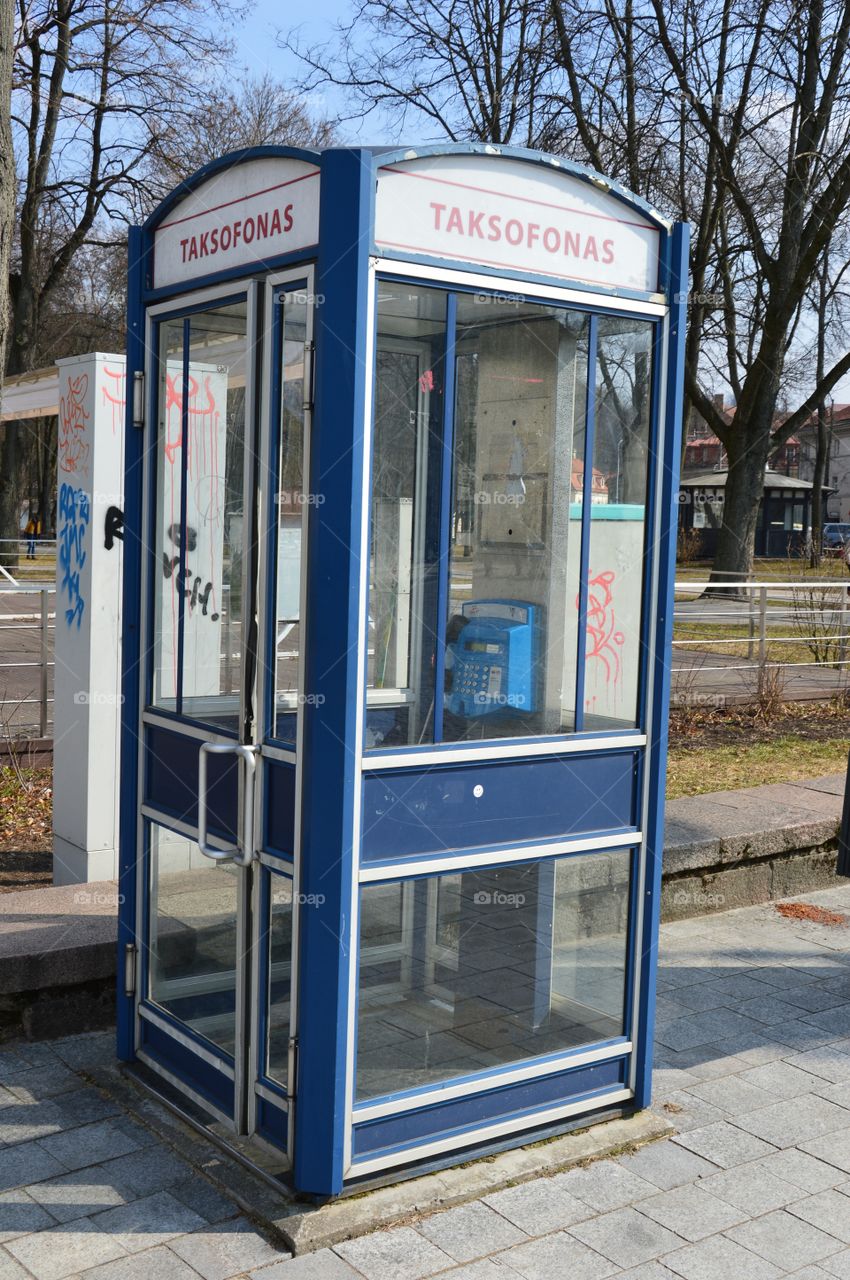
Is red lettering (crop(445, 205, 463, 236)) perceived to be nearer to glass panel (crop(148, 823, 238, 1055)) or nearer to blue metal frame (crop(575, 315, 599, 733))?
blue metal frame (crop(575, 315, 599, 733))

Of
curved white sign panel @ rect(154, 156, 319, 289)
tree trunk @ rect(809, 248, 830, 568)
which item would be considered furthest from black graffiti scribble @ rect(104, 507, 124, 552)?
tree trunk @ rect(809, 248, 830, 568)

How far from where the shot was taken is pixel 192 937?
3994 millimetres

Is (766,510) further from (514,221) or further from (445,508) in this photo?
(445,508)

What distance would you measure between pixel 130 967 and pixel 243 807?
37.2 inches

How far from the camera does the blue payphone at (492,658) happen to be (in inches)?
145

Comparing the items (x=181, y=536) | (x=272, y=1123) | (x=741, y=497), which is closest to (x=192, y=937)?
(x=272, y=1123)

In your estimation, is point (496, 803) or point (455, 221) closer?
point (455, 221)

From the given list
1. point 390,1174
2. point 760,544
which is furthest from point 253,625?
point 760,544

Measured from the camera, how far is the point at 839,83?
18.5 m

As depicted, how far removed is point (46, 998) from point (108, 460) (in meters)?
2.29

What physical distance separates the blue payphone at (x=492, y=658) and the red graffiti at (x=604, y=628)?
180mm

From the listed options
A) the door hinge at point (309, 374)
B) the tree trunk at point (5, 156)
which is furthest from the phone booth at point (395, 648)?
the tree trunk at point (5, 156)

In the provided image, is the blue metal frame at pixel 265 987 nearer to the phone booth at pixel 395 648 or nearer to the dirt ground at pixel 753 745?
the phone booth at pixel 395 648

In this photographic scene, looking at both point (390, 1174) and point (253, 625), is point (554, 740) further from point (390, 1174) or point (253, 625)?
point (390, 1174)
